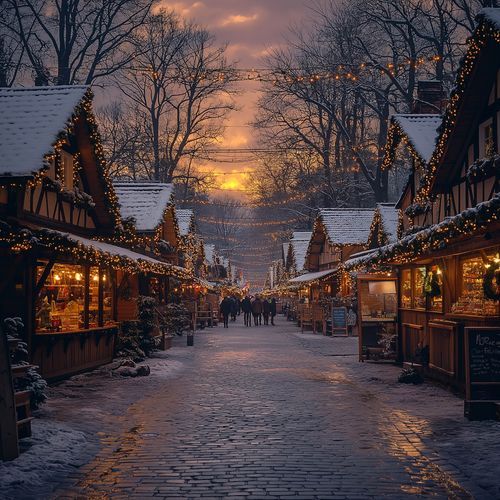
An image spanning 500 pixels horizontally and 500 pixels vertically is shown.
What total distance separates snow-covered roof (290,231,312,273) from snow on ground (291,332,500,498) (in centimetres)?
3616

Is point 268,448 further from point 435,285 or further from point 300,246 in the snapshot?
Result: point 300,246

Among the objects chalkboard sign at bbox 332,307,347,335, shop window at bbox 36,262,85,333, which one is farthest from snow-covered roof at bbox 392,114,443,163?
chalkboard sign at bbox 332,307,347,335

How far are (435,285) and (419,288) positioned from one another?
8.16 ft

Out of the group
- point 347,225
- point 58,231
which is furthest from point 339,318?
point 58,231

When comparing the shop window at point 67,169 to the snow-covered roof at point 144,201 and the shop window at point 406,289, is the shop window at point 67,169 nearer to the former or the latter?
the shop window at point 406,289

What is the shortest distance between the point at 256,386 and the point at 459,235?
562 centimetres

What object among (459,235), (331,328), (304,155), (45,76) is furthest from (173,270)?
(304,155)

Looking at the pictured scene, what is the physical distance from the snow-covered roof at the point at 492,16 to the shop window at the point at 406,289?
26.2 ft

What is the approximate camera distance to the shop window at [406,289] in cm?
1934

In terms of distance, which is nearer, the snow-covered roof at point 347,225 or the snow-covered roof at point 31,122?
the snow-covered roof at point 31,122

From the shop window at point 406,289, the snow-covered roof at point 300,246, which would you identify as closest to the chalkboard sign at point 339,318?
the shop window at point 406,289

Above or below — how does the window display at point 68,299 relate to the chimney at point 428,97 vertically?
below

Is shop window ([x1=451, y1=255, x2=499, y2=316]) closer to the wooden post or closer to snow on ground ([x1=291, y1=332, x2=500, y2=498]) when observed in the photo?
snow on ground ([x1=291, y1=332, x2=500, y2=498])

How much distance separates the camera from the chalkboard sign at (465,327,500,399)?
1111 cm
